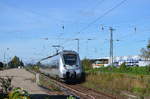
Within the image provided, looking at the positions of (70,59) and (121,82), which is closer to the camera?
(121,82)

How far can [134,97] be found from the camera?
17.2m

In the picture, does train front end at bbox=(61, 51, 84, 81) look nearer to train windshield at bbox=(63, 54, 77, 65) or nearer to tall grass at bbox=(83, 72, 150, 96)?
train windshield at bbox=(63, 54, 77, 65)

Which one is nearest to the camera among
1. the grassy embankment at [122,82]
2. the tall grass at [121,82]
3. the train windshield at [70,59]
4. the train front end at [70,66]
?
the grassy embankment at [122,82]

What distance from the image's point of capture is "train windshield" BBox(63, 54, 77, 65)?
3019cm

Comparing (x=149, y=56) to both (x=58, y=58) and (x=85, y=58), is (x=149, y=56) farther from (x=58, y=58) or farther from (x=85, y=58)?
(x=58, y=58)

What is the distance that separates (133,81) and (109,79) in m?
5.06

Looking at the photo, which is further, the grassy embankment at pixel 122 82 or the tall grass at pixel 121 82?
the tall grass at pixel 121 82

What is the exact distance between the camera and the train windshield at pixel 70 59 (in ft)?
99.1

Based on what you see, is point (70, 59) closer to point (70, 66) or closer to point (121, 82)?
point (70, 66)

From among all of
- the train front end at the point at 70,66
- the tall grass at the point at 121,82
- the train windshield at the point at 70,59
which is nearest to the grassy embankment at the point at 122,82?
the tall grass at the point at 121,82

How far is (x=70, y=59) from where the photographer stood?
99.6 ft

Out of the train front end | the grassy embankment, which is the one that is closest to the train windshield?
the train front end

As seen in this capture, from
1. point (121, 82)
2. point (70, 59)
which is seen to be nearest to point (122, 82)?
point (121, 82)

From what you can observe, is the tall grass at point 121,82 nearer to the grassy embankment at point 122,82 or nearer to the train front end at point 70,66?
the grassy embankment at point 122,82
